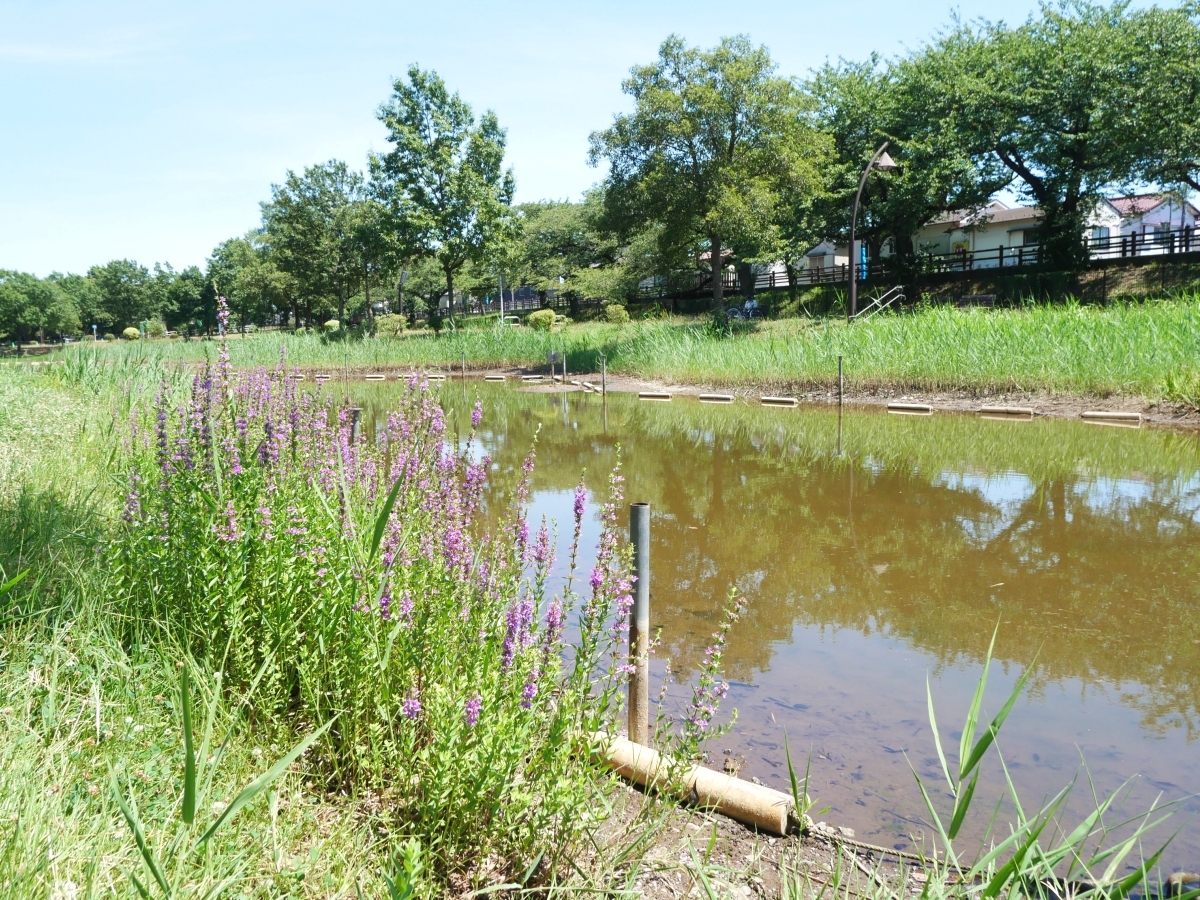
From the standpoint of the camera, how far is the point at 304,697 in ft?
8.20

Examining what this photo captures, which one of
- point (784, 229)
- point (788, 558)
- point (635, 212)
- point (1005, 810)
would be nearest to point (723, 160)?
point (635, 212)

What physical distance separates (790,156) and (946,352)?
1073cm

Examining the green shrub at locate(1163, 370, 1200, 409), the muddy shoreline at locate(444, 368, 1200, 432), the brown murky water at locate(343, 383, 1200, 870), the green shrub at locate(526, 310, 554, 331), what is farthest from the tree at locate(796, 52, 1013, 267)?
the brown murky water at locate(343, 383, 1200, 870)

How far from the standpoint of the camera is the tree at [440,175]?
3194cm

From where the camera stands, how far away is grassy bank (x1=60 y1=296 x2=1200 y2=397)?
482 inches

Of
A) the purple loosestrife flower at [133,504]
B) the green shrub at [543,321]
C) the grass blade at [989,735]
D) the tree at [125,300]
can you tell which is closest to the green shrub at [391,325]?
the green shrub at [543,321]

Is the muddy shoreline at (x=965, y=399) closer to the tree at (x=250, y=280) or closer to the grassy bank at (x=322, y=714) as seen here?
the grassy bank at (x=322, y=714)

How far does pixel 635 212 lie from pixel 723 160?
2813 mm

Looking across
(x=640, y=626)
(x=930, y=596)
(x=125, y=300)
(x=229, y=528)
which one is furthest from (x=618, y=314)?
(x=125, y=300)

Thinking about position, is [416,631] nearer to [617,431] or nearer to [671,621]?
[671,621]

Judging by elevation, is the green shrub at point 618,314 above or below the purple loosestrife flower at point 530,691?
above

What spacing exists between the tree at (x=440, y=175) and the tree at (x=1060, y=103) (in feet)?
54.9

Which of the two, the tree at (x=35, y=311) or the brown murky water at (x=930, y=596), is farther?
the tree at (x=35, y=311)

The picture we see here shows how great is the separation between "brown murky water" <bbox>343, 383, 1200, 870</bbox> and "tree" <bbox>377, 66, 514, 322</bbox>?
23.4 metres
